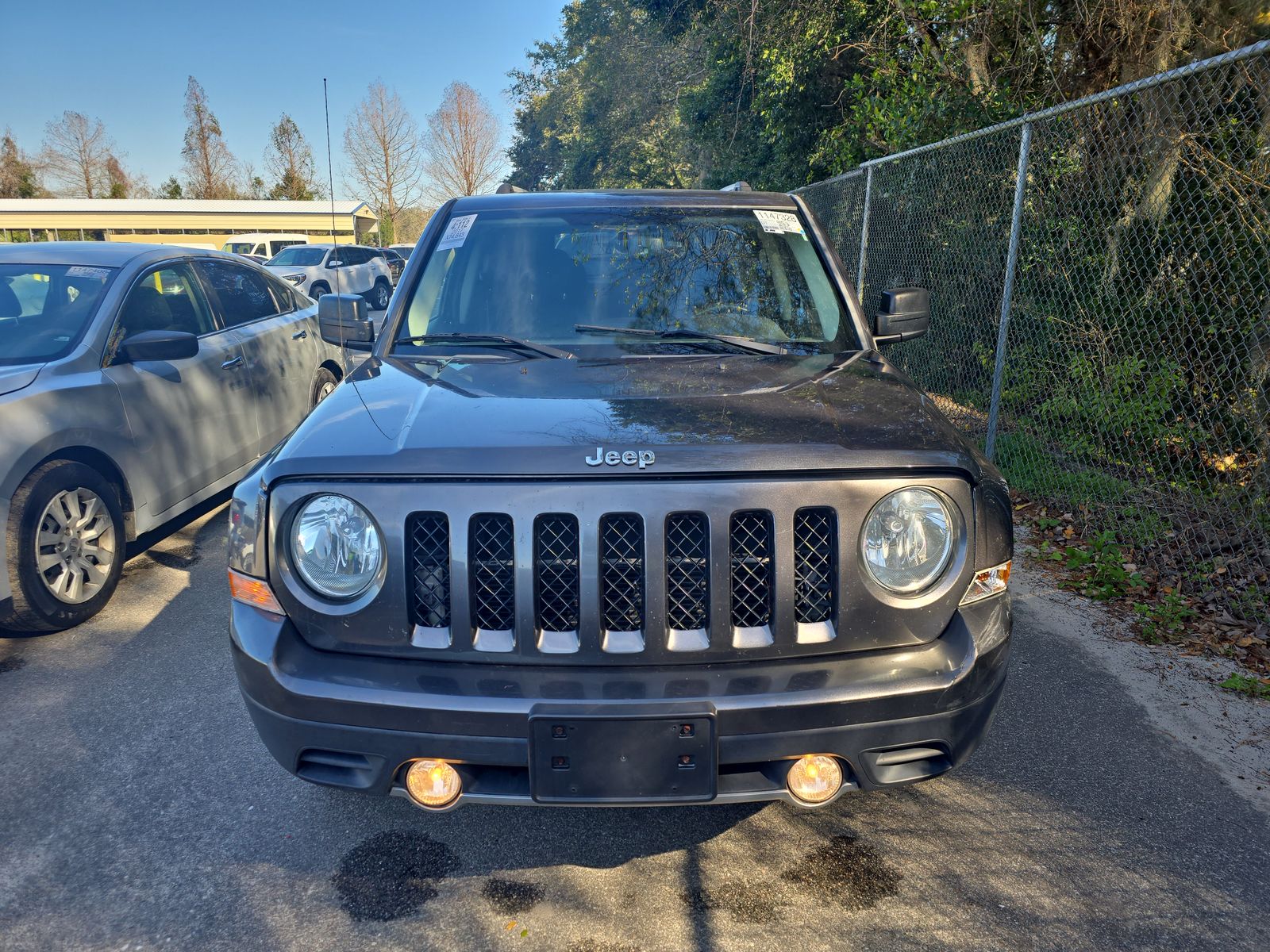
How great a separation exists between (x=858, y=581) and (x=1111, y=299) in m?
4.85

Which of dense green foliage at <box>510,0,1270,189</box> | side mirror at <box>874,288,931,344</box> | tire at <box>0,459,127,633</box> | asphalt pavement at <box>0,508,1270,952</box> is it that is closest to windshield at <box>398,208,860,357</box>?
side mirror at <box>874,288,931,344</box>

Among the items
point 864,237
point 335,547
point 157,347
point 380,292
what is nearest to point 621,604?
point 335,547

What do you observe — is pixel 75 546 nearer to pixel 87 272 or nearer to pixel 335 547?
pixel 87 272

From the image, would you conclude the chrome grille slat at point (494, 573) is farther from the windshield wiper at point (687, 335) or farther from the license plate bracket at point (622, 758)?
the windshield wiper at point (687, 335)

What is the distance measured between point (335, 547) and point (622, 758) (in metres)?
0.86

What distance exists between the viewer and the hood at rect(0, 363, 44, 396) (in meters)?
3.85

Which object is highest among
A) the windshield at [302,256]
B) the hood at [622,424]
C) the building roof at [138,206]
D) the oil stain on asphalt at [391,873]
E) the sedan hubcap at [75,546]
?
the building roof at [138,206]

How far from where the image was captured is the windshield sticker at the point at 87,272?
4.68 m

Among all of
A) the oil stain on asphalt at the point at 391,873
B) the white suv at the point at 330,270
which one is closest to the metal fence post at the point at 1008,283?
the oil stain on asphalt at the point at 391,873

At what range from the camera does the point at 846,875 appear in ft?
8.08

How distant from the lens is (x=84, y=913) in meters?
2.32

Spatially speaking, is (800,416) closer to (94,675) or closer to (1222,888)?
(1222,888)

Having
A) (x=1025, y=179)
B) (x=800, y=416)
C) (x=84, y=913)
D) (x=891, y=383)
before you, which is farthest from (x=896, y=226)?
(x=84, y=913)

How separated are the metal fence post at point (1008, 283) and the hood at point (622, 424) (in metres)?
3.56
